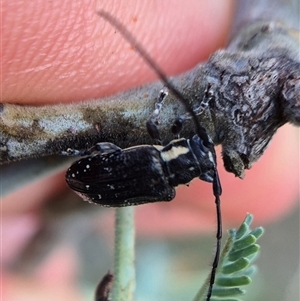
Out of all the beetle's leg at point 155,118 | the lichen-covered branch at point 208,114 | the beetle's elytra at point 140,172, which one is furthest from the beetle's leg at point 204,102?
the beetle's elytra at point 140,172

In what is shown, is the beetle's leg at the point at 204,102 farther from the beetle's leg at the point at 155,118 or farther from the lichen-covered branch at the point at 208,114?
the beetle's leg at the point at 155,118

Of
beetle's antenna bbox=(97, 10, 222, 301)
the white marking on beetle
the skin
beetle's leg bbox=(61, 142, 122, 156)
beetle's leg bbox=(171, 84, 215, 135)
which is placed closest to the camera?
beetle's leg bbox=(171, 84, 215, 135)

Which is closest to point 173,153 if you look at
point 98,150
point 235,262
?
point 98,150

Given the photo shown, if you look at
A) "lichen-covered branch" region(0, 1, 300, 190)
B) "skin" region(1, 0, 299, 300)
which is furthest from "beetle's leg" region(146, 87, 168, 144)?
"skin" region(1, 0, 299, 300)

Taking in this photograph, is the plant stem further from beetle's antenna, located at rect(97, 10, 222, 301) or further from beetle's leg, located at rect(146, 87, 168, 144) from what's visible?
beetle's leg, located at rect(146, 87, 168, 144)

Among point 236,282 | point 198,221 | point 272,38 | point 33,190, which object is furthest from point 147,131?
point 198,221

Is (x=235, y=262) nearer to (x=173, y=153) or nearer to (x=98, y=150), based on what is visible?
(x=173, y=153)

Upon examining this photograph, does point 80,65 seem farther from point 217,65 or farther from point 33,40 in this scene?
point 217,65
